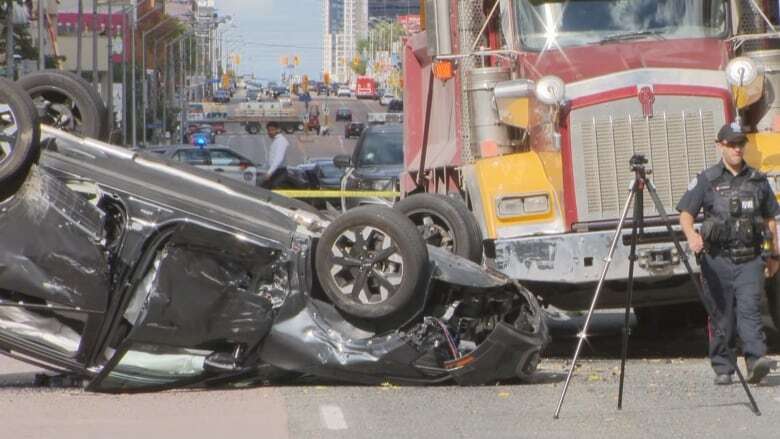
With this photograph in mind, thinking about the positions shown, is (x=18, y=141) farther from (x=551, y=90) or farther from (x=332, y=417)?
(x=551, y=90)

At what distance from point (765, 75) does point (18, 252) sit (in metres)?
5.97

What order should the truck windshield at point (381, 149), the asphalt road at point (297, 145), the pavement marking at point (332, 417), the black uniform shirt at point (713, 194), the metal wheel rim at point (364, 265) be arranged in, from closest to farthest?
the pavement marking at point (332, 417), the metal wheel rim at point (364, 265), the black uniform shirt at point (713, 194), the truck windshield at point (381, 149), the asphalt road at point (297, 145)

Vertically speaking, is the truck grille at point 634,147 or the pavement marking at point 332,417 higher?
the truck grille at point 634,147

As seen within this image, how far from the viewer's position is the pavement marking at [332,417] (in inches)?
355

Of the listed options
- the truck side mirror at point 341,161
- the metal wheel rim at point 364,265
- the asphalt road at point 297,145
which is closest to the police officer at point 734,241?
the metal wheel rim at point 364,265

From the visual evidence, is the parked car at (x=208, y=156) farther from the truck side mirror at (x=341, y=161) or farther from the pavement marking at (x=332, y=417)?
the pavement marking at (x=332, y=417)

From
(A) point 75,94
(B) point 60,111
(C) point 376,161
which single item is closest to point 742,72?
(A) point 75,94

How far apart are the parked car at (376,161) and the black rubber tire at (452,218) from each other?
10019 millimetres

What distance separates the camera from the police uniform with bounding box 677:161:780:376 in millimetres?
10414

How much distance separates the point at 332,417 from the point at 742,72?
4.57m

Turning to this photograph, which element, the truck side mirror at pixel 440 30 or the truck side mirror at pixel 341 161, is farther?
the truck side mirror at pixel 341 161

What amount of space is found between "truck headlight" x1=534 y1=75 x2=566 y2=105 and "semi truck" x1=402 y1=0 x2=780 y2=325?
0.01 m

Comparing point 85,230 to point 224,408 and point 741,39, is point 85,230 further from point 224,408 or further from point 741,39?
point 741,39

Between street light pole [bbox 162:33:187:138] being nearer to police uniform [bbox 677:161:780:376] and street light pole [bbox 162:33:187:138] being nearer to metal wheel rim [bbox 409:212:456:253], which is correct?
metal wheel rim [bbox 409:212:456:253]
